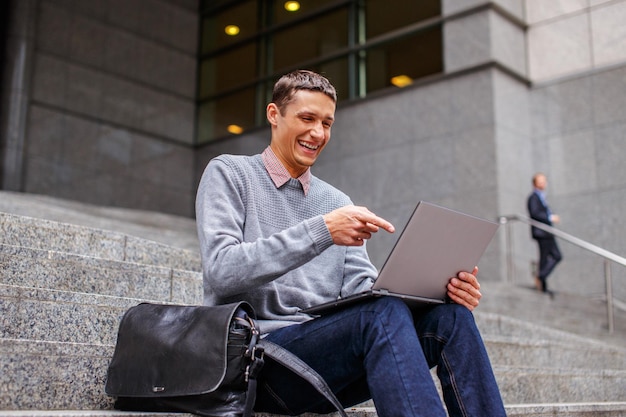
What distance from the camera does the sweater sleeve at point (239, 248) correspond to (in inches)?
101

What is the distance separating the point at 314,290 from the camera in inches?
118

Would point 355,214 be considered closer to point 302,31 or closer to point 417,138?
point 417,138

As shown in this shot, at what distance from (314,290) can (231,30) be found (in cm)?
1631

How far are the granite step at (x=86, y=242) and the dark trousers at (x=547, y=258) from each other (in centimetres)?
673

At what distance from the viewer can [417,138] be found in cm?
1402

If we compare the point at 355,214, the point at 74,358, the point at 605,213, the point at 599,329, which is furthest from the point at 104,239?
the point at 605,213

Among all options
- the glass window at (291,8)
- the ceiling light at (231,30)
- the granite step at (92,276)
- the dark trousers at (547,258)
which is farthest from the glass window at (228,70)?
the granite step at (92,276)

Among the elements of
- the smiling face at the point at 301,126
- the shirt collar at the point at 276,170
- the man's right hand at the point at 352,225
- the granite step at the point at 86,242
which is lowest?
the man's right hand at the point at 352,225

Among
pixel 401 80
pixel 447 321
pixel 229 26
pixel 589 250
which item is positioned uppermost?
pixel 229 26

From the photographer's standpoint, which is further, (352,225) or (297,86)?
(297,86)

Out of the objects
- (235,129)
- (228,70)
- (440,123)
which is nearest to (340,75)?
(440,123)

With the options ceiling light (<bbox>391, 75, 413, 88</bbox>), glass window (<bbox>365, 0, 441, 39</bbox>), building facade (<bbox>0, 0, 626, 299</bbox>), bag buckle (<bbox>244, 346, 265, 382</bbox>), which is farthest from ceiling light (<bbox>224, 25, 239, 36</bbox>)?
bag buckle (<bbox>244, 346, 265, 382</bbox>)

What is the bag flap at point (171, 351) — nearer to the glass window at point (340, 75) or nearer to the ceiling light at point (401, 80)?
the ceiling light at point (401, 80)

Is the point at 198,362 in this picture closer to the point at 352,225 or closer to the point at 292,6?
the point at 352,225
